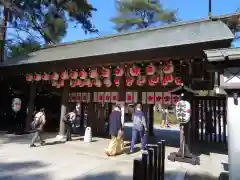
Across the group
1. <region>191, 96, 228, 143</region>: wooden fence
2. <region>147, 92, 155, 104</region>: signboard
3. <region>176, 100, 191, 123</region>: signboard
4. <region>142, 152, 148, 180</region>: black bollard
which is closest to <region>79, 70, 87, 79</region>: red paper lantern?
<region>147, 92, 155, 104</region>: signboard

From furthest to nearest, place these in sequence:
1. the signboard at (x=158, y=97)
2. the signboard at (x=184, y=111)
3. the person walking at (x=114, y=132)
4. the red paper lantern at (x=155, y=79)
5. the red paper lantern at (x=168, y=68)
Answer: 1. the signboard at (x=158, y=97)
2. the red paper lantern at (x=155, y=79)
3. the red paper lantern at (x=168, y=68)
4. the person walking at (x=114, y=132)
5. the signboard at (x=184, y=111)

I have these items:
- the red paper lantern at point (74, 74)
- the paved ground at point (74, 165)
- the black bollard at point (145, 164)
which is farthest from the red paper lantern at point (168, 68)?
the black bollard at point (145, 164)

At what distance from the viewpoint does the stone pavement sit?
6031 millimetres

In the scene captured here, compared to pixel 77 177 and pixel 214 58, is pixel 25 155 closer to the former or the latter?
pixel 77 177

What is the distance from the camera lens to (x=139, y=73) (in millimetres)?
9867

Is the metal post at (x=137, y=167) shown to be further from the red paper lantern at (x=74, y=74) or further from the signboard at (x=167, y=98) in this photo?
the red paper lantern at (x=74, y=74)

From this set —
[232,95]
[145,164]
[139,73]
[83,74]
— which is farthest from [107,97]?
[145,164]

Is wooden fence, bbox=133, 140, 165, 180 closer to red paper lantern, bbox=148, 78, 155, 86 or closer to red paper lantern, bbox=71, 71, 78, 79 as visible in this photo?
red paper lantern, bbox=148, 78, 155, 86

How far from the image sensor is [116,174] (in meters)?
6.30

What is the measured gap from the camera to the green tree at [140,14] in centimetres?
2719

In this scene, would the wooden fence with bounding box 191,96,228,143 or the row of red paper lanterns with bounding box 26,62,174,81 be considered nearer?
the row of red paper lanterns with bounding box 26,62,174,81

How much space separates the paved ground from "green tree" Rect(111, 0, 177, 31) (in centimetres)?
2136

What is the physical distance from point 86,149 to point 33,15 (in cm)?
1402

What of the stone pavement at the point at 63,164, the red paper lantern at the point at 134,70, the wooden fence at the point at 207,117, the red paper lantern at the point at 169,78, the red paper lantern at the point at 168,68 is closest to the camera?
the stone pavement at the point at 63,164
